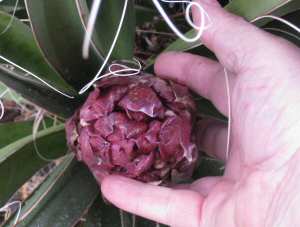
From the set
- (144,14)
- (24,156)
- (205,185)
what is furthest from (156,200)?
(144,14)

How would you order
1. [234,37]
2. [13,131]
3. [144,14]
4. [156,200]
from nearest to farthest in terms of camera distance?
[234,37], [156,200], [13,131], [144,14]

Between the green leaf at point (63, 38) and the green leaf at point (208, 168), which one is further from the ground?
the green leaf at point (63, 38)

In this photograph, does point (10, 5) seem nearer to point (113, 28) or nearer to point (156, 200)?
point (113, 28)

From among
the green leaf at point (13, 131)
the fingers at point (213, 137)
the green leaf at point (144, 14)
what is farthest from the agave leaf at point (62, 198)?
the green leaf at point (144, 14)

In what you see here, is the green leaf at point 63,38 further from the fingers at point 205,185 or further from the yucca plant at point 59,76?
the fingers at point 205,185

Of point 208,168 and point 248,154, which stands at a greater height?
point 248,154

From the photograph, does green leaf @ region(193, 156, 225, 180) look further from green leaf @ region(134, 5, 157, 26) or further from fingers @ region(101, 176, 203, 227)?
green leaf @ region(134, 5, 157, 26)
